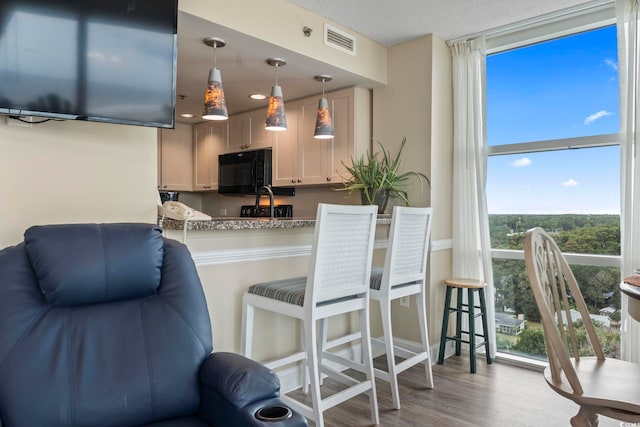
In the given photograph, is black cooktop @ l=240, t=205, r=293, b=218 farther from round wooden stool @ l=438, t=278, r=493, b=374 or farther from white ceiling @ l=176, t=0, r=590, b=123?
round wooden stool @ l=438, t=278, r=493, b=374

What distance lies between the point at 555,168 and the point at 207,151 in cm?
391

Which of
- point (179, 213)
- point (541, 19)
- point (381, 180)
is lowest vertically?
point (179, 213)

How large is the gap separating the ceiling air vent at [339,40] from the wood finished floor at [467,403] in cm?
240

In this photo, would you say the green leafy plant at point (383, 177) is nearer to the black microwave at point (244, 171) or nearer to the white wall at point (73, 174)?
the black microwave at point (244, 171)

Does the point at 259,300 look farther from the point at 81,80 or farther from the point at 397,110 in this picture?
the point at 397,110

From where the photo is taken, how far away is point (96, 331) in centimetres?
138

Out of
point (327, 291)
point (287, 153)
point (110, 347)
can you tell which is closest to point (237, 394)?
point (110, 347)

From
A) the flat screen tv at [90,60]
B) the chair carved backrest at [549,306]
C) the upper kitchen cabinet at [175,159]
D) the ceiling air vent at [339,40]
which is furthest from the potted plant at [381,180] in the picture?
the upper kitchen cabinet at [175,159]

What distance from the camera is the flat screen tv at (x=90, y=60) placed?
152 centimetres

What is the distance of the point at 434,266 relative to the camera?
3.26 meters

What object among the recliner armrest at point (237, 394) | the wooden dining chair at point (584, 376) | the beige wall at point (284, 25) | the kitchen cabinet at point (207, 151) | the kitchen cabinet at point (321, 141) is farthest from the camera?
the kitchen cabinet at point (207, 151)

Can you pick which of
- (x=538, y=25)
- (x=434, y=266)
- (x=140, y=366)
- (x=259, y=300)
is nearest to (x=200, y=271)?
(x=259, y=300)

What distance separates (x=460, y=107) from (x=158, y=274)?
2.72 metres

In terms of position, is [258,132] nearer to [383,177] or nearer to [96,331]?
[383,177]
